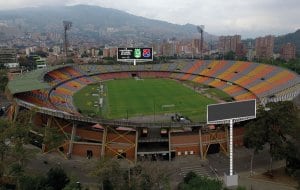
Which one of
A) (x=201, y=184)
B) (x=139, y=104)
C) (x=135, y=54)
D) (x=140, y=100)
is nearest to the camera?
(x=201, y=184)

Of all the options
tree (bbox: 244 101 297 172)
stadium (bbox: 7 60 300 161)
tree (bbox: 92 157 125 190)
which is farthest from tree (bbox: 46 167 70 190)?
tree (bbox: 244 101 297 172)

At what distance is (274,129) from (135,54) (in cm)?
6638

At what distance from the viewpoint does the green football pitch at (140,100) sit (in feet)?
211

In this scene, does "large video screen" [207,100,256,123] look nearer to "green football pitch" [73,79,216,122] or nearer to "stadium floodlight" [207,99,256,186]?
"stadium floodlight" [207,99,256,186]

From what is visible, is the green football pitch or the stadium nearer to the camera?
the stadium

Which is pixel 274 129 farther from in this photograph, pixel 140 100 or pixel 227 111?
pixel 140 100

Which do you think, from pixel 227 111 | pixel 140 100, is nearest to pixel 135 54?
pixel 140 100

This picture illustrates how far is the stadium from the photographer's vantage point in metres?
42.1

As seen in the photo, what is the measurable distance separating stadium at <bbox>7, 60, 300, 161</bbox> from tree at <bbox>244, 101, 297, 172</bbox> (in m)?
6.71

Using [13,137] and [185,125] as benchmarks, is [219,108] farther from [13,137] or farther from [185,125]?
[13,137]

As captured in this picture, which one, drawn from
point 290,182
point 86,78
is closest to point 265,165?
point 290,182

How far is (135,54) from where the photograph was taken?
328 feet

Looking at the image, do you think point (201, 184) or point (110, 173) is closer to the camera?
point (110, 173)

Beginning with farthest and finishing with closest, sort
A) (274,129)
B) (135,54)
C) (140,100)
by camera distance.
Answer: (135,54)
(140,100)
(274,129)
